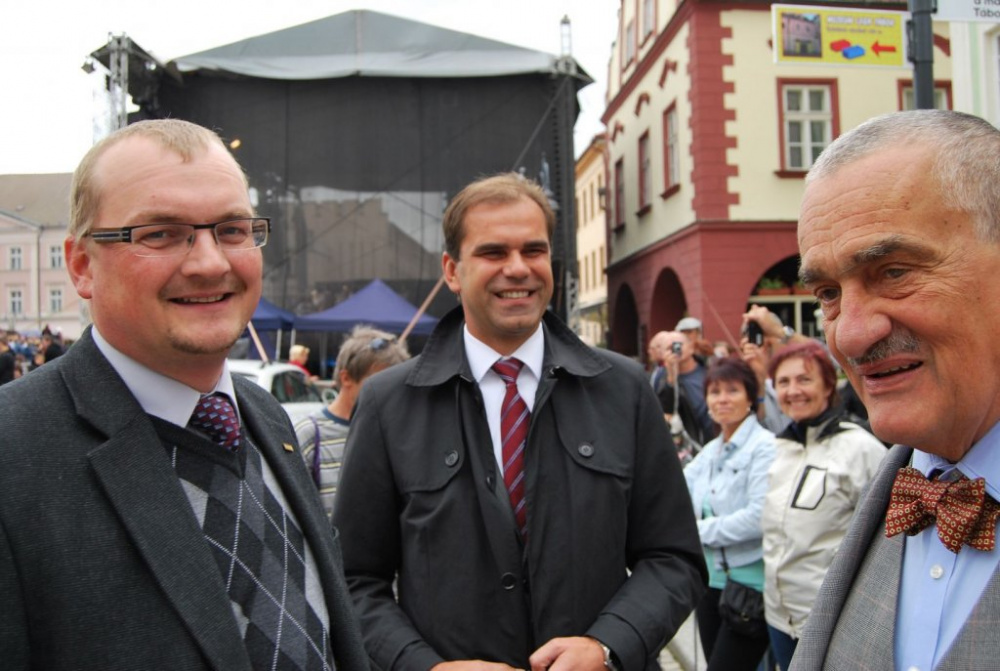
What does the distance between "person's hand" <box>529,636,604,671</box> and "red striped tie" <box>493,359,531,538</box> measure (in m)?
0.29

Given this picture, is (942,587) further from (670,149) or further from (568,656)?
(670,149)

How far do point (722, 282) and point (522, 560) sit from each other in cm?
1399

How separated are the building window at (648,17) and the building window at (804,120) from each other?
4.33m

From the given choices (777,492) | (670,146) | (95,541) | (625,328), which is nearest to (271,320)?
(777,492)

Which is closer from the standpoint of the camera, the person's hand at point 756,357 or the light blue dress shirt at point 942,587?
the light blue dress shirt at point 942,587

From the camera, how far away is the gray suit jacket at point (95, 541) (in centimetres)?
116

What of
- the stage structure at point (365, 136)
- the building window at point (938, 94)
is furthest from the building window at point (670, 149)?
the building window at point (938, 94)

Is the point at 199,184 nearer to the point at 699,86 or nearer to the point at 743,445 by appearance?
the point at 743,445

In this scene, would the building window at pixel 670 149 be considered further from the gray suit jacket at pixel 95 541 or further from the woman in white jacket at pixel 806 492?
the gray suit jacket at pixel 95 541

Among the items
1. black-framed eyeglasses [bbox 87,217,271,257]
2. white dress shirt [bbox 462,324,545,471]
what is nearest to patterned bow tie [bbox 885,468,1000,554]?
white dress shirt [bbox 462,324,545,471]

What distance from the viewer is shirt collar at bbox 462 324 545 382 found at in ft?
7.51

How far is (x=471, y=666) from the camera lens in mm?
1902

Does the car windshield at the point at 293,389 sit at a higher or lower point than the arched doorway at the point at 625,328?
lower

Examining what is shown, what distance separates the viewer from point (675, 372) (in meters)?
6.07
